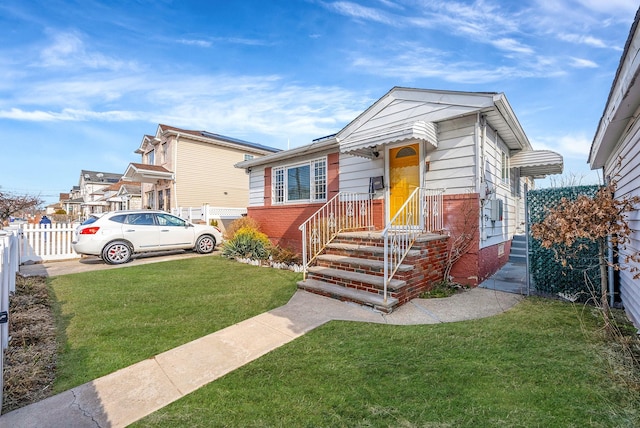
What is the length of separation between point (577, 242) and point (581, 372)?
3303mm

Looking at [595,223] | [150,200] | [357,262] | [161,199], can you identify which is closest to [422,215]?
[357,262]

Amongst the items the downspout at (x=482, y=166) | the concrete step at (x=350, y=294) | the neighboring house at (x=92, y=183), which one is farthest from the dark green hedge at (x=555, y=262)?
the neighboring house at (x=92, y=183)

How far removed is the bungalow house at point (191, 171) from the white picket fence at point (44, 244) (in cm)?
598

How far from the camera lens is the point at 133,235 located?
9234mm

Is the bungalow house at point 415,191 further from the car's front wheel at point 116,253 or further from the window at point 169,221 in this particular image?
the car's front wheel at point 116,253

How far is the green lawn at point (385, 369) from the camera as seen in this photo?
212 cm

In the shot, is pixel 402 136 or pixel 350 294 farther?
pixel 402 136

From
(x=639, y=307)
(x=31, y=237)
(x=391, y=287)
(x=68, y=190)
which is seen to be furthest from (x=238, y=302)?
(x=68, y=190)

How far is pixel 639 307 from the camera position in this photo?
338 centimetres

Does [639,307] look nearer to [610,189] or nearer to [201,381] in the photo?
[610,189]

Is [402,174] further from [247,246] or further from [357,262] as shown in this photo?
[247,246]

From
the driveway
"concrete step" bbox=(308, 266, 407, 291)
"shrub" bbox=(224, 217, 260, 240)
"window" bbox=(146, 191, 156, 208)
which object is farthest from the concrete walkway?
"window" bbox=(146, 191, 156, 208)

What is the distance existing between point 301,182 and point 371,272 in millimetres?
5493

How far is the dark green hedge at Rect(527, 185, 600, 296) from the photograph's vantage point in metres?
4.90
